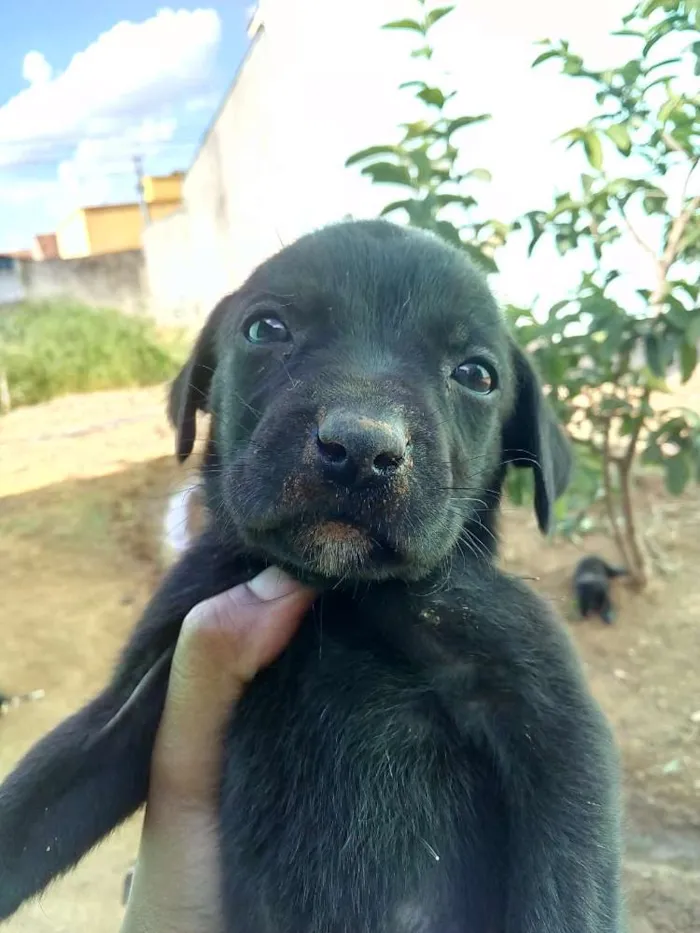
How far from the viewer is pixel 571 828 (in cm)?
112

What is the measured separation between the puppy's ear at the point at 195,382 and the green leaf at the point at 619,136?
126 cm

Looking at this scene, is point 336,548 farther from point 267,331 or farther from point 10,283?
point 10,283

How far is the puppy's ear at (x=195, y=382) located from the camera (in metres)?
1.71

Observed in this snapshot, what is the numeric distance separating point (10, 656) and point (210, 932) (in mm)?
2657

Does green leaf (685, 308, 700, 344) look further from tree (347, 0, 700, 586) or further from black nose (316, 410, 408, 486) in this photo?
black nose (316, 410, 408, 486)

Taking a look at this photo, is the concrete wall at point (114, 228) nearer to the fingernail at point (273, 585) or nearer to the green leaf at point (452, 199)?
the green leaf at point (452, 199)

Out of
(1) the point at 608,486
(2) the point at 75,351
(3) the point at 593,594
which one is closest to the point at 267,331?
(1) the point at 608,486

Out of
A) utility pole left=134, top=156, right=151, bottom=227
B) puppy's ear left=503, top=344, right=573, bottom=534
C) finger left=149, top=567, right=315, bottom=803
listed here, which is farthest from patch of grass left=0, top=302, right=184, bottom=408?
finger left=149, top=567, right=315, bottom=803

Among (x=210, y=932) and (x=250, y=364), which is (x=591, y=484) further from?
(x=210, y=932)

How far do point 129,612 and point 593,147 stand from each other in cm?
290

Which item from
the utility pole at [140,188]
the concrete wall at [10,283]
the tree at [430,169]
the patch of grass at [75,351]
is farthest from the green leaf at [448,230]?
the concrete wall at [10,283]

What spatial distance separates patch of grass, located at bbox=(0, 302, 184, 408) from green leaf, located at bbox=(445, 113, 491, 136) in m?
1.67

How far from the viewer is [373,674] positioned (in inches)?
51.2

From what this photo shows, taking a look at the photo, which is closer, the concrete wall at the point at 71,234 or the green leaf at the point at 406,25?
the green leaf at the point at 406,25
